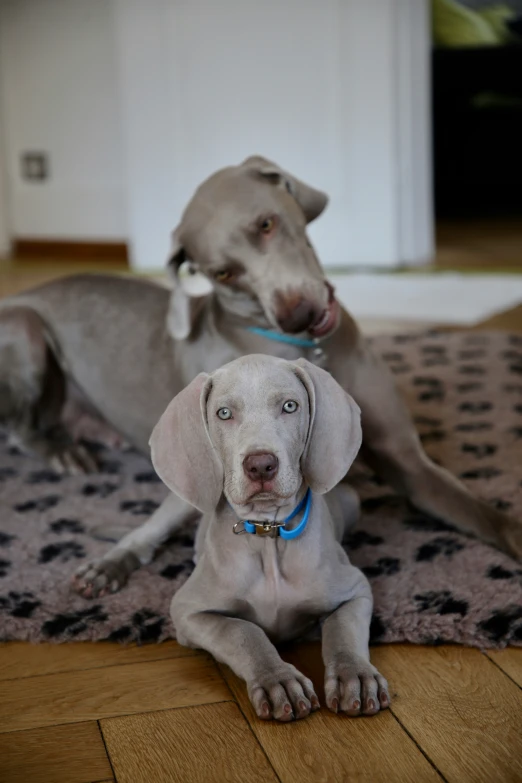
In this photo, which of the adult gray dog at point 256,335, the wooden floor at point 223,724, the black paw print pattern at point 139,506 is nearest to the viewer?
the wooden floor at point 223,724

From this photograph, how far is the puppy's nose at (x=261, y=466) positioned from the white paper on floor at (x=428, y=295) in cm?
248

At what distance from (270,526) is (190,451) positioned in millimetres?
142

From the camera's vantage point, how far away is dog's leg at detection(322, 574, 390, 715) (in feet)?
4.08

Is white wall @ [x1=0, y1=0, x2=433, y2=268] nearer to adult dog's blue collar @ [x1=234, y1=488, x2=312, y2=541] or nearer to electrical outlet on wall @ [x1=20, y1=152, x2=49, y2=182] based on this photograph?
electrical outlet on wall @ [x1=20, y1=152, x2=49, y2=182]

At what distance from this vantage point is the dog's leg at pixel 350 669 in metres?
1.24

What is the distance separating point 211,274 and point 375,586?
2.08 ft

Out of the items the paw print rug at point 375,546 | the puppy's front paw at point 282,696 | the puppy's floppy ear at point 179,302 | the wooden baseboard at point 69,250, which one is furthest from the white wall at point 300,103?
the puppy's front paw at point 282,696

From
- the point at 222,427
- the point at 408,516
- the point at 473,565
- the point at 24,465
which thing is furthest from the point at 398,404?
the point at 24,465

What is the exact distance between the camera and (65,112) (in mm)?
5352

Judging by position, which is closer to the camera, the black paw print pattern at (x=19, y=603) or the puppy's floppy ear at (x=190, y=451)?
the puppy's floppy ear at (x=190, y=451)

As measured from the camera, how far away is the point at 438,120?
6.52 m

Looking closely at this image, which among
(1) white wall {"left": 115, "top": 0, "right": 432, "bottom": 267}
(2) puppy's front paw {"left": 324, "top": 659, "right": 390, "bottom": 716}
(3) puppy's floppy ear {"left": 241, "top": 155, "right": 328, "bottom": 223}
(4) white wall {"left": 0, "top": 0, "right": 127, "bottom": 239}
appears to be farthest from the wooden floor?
(4) white wall {"left": 0, "top": 0, "right": 127, "bottom": 239}

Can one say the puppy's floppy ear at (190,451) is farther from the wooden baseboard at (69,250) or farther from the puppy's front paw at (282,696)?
the wooden baseboard at (69,250)

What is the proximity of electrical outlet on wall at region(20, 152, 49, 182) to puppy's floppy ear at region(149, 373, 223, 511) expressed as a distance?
14.8ft
